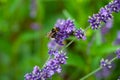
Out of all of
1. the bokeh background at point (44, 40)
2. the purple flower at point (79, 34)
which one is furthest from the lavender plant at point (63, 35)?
the bokeh background at point (44, 40)

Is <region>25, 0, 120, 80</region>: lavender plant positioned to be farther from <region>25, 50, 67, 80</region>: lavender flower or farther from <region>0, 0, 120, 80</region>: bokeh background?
<region>0, 0, 120, 80</region>: bokeh background

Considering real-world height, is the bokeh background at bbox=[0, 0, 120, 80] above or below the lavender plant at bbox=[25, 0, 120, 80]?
above

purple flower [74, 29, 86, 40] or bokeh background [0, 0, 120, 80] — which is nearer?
purple flower [74, 29, 86, 40]

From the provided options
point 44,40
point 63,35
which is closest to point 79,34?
point 63,35

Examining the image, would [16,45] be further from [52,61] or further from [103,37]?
[52,61]

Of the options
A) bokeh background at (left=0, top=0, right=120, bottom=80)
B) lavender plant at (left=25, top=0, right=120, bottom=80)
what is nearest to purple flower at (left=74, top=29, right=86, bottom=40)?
lavender plant at (left=25, top=0, right=120, bottom=80)

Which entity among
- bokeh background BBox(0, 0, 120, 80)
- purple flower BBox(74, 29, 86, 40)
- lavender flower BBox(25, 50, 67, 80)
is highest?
bokeh background BBox(0, 0, 120, 80)

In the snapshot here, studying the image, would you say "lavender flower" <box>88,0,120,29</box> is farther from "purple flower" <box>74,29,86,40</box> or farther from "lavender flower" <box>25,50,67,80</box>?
"lavender flower" <box>25,50,67,80</box>

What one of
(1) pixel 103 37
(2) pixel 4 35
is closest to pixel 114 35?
(1) pixel 103 37
